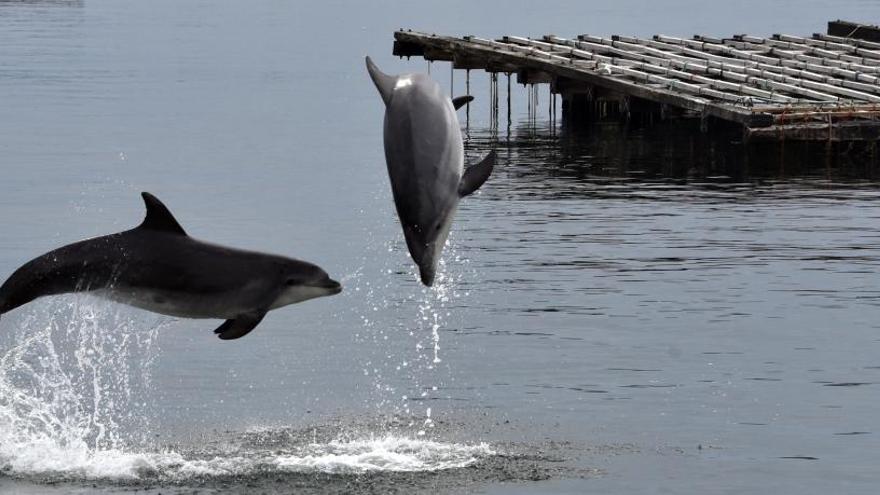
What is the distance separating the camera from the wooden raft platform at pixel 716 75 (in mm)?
69250

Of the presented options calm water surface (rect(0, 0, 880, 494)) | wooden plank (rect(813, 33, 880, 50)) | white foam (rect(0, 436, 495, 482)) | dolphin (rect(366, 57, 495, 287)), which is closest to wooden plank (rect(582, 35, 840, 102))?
calm water surface (rect(0, 0, 880, 494))

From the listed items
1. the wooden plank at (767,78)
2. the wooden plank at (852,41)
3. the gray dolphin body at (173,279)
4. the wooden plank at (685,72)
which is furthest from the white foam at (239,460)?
the wooden plank at (852,41)

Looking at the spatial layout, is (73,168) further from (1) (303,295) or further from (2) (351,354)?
(1) (303,295)

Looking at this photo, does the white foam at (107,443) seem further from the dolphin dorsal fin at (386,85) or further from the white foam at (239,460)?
the dolphin dorsal fin at (386,85)

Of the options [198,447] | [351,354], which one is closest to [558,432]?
[198,447]

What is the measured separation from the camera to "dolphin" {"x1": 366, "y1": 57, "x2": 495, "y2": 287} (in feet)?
48.7

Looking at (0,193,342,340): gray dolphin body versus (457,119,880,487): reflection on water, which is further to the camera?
(457,119,880,487): reflection on water

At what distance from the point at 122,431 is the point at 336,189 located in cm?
4005

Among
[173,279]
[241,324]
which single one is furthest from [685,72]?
[173,279]

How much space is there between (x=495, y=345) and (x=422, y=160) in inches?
957

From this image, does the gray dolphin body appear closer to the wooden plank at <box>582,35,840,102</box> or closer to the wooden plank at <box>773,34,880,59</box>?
the wooden plank at <box>582,35,840,102</box>

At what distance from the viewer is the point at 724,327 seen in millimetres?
40562

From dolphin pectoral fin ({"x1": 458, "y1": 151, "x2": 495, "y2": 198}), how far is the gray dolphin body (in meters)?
3.18

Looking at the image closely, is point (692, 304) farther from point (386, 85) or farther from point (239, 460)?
point (386, 85)
